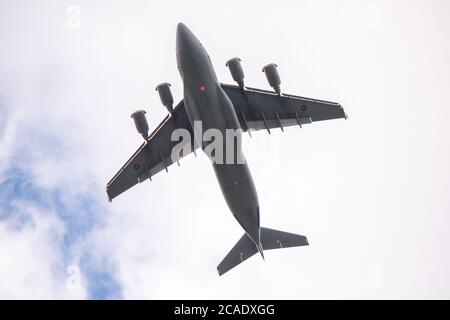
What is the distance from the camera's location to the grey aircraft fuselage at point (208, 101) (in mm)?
30297

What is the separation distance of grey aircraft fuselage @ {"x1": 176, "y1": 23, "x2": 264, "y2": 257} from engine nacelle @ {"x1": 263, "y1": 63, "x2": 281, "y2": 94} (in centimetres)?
368

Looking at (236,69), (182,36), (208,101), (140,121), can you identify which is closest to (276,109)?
(236,69)

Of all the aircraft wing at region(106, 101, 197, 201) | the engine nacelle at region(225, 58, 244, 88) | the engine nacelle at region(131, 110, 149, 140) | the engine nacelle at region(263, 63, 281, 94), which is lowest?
the aircraft wing at region(106, 101, 197, 201)

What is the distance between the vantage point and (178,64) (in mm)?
31141

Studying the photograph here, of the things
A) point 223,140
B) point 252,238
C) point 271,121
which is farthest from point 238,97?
point 252,238

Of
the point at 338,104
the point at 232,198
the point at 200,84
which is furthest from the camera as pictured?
the point at 338,104

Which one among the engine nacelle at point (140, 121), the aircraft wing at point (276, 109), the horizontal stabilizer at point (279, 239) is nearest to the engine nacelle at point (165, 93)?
the engine nacelle at point (140, 121)

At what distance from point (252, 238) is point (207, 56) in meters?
12.6

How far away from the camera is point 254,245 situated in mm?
37312

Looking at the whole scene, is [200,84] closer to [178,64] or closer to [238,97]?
[178,64]

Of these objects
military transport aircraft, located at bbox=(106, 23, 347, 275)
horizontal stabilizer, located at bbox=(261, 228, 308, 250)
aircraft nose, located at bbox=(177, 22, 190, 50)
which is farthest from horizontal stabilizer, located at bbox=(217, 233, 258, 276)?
aircraft nose, located at bbox=(177, 22, 190, 50)

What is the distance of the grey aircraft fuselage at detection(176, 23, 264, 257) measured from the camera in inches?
1193

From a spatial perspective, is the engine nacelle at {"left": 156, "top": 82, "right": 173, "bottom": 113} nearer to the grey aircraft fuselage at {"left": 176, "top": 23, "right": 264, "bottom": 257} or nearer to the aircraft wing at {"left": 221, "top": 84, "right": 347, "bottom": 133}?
the grey aircraft fuselage at {"left": 176, "top": 23, "right": 264, "bottom": 257}

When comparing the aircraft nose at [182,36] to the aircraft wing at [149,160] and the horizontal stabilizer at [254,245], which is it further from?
the horizontal stabilizer at [254,245]
